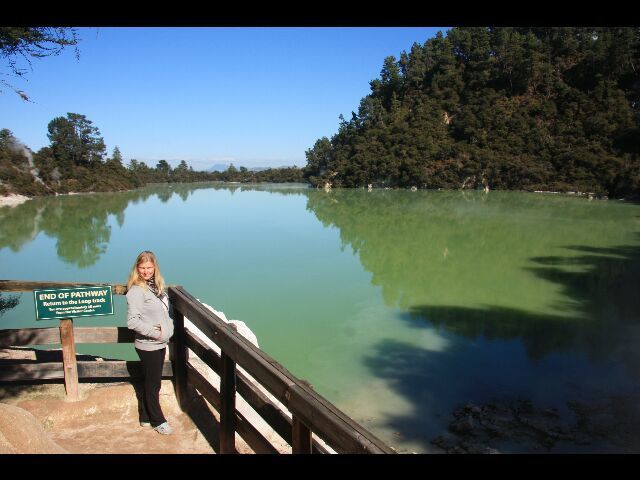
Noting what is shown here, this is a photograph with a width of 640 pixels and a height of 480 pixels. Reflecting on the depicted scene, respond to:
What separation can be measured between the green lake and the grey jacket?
10.6ft

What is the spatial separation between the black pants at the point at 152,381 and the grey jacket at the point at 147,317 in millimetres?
50

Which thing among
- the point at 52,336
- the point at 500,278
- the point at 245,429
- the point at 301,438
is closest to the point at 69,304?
the point at 52,336

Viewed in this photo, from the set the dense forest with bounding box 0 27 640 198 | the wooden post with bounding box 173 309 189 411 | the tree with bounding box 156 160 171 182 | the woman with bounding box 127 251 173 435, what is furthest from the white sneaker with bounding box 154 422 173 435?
the tree with bounding box 156 160 171 182

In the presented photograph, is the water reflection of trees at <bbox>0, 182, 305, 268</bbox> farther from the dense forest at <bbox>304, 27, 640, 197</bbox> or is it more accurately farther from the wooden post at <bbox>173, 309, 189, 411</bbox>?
the dense forest at <bbox>304, 27, 640, 197</bbox>

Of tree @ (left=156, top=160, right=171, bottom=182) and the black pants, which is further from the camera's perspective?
tree @ (left=156, top=160, right=171, bottom=182)

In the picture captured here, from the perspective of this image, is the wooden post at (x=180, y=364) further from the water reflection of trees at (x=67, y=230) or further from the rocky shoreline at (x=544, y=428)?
the water reflection of trees at (x=67, y=230)

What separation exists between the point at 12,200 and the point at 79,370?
187 ft

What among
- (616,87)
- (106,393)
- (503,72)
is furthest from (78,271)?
(503,72)

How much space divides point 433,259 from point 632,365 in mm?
10001

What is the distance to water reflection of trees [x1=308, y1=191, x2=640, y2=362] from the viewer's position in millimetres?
9258

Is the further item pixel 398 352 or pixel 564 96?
pixel 564 96

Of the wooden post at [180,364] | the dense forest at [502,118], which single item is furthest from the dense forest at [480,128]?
the wooden post at [180,364]

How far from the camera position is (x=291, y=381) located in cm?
203
